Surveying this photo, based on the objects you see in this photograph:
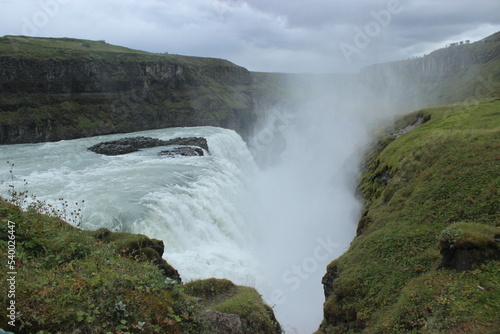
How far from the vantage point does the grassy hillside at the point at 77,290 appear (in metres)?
4.35

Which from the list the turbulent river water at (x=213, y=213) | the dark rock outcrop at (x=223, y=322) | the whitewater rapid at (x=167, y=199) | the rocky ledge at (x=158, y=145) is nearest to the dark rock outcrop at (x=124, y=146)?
the rocky ledge at (x=158, y=145)

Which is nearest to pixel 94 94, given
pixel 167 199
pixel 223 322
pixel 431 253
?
pixel 167 199

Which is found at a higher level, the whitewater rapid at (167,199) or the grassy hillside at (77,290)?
the grassy hillside at (77,290)

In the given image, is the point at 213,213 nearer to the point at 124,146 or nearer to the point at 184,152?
the point at 184,152

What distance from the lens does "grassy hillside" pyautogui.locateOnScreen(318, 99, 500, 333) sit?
23.9 ft

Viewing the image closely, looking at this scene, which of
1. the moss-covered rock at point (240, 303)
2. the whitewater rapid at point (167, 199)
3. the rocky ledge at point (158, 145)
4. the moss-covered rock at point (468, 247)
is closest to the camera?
the moss-covered rock at point (468, 247)

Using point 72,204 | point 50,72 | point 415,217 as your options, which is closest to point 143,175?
point 72,204

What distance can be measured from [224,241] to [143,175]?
912cm

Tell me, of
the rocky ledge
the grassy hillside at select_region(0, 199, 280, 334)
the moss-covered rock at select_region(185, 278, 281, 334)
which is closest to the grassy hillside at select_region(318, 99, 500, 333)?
the moss-covered rock at select_region(185, 278, 281, 334)

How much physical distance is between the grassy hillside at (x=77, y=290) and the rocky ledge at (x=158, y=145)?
1082 inches

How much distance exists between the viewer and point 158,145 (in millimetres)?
40938

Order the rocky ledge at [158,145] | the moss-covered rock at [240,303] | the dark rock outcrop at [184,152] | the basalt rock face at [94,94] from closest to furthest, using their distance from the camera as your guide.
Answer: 1. the moss-covered rock at [240,303]
2. the dark rock outcrop at [184,152]
3. the rocky ledge at [158,145]
4. the basalt rock face at [94,94]

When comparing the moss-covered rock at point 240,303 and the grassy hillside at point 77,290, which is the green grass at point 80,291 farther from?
the moss-covered rock at point 240,303

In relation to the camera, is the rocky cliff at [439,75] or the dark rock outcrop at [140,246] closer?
the dark rock outcrop at [140,246]
